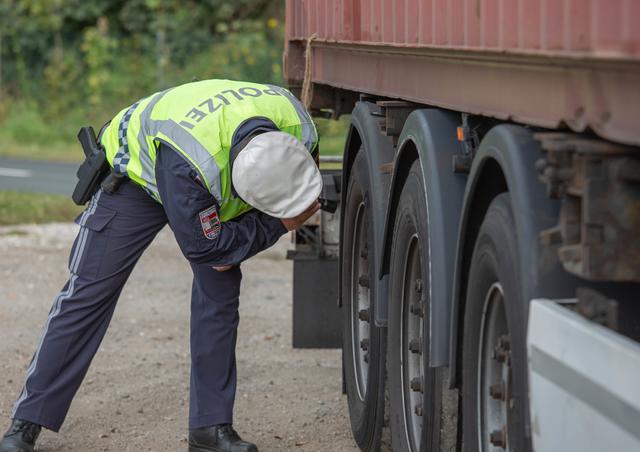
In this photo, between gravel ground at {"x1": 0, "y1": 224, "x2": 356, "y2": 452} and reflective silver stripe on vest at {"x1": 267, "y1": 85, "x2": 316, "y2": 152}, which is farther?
gravel ground at {"x1": 0, "y1": 224, "x2": 356, "y2": 452}

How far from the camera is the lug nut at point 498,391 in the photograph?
3236 mm

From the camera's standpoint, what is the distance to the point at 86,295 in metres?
5.05

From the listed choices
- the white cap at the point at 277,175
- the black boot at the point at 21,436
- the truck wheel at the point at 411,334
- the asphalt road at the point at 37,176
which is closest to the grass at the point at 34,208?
the asphalt road at the point at 37,176

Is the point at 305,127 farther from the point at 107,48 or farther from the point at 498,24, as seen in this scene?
the point at 107,48

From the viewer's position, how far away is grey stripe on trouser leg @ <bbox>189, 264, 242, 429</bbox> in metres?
5.07

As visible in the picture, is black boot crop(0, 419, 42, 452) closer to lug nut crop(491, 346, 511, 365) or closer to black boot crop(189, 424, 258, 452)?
black boot crop(189, 424, 258, 452)

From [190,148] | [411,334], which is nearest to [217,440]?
[411,334]

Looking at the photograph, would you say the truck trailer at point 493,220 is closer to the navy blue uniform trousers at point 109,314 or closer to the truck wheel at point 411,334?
the truck wheel at point 411,334

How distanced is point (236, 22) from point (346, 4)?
1868cm

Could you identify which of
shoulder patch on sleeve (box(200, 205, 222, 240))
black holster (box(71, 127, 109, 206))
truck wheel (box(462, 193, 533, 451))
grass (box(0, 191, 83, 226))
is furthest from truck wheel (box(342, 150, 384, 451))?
grass (box(0, 191, 83, 226))

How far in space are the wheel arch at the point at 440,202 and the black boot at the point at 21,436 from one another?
205cm

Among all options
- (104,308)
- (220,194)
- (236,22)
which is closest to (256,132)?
(220,194)

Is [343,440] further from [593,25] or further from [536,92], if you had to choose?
[593,25]

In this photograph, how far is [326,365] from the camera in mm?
6945
